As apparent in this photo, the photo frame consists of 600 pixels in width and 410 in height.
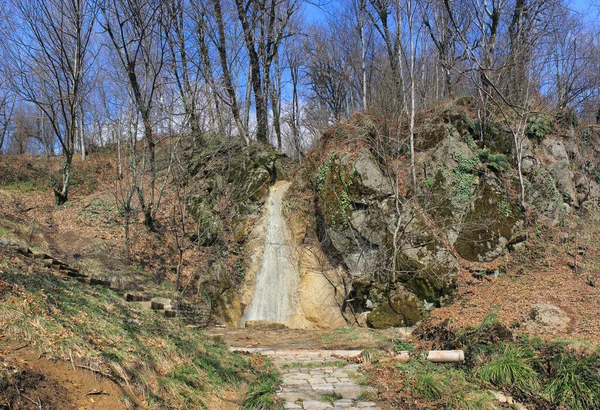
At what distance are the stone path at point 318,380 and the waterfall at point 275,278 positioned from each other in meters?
4.98

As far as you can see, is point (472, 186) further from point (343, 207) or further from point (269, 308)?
point (269, 308)

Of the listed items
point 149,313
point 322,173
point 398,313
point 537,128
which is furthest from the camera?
point 322,173

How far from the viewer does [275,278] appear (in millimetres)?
13758

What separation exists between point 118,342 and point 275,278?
9479 mm

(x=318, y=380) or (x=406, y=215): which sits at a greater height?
(x=406, y=215)

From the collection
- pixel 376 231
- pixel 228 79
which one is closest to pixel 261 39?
pixel 228 79

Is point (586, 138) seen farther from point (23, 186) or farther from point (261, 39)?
point (23, 186)

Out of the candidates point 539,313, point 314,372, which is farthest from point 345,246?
point 314,372

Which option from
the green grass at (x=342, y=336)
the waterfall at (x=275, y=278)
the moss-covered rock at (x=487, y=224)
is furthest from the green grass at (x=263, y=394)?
the moss-covered rock at (x=487, y=224)

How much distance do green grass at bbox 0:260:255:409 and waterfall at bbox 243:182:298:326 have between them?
260 inches

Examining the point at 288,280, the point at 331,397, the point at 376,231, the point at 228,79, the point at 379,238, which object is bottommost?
the point at 331,397

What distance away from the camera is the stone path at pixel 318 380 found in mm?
4703

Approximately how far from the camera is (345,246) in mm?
13234

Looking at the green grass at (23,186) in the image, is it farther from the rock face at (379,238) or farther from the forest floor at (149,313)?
the rock face at (379,238)
